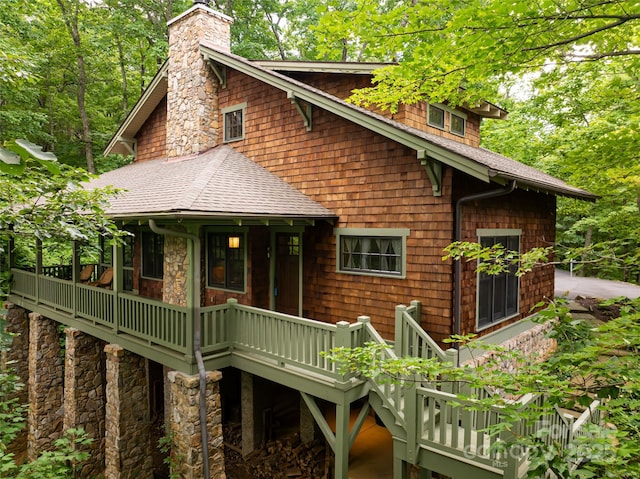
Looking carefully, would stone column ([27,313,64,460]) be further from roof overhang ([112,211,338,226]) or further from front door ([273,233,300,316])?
front door ([273,233,300,316])

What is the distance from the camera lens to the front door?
8.69 meters

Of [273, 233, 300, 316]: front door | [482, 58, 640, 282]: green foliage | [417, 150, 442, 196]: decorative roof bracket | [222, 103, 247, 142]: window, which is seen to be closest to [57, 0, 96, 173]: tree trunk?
[222, 103, 247, 142]: window

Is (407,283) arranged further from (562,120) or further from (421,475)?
(562,120)

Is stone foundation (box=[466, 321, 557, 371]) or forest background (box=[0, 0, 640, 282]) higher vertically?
forest background (box=[0, 0, 640, 282])

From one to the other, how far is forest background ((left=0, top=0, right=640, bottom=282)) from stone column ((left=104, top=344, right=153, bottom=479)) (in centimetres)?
592

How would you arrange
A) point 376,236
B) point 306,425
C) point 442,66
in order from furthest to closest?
1. point 306,425
2. point 376,236
3. point 442,66

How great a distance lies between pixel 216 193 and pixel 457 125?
7.12 meters

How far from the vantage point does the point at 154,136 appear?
1298cm

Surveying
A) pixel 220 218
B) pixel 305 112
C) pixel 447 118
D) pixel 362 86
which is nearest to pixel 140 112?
pixel 305 112

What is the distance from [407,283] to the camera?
7.01m

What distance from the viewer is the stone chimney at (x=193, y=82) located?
10430mm

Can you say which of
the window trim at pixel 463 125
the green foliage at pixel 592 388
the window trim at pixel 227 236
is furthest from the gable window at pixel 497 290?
the window trim at pixel 227 236

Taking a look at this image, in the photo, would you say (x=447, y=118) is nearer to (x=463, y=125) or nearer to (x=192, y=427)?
(x=463, y=125)

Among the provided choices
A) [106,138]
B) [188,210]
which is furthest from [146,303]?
[106,138]
